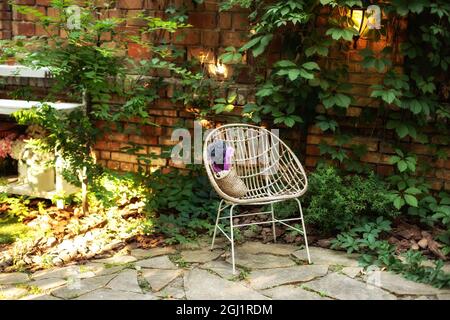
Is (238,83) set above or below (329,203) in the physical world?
above

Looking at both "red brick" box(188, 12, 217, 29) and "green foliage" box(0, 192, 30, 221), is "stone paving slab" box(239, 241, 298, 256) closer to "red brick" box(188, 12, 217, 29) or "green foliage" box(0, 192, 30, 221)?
"red brick" box(188, 12, 217, 29)

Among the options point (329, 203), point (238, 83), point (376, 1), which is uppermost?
point (376, 1)

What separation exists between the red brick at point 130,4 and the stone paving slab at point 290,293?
270cm

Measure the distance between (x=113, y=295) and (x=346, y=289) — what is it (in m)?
1.31

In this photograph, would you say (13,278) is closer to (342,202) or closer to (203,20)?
(342,202)

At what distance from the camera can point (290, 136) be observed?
13.7 feet

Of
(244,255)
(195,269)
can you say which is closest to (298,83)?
(244,255)

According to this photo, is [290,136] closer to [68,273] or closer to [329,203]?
[329,203]

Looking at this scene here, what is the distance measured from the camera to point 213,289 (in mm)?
2887

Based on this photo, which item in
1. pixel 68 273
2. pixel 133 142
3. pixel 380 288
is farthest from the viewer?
pixel 133 142

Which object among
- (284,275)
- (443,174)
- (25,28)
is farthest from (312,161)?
(25,28)

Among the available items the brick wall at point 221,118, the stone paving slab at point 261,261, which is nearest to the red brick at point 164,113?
the brick wall at point 221,118

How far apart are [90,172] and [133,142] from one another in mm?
599

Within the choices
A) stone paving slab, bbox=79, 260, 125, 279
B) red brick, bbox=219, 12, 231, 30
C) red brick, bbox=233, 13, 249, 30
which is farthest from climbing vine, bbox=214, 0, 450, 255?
stone paving slab, bbox=79, 260, 125, 279
